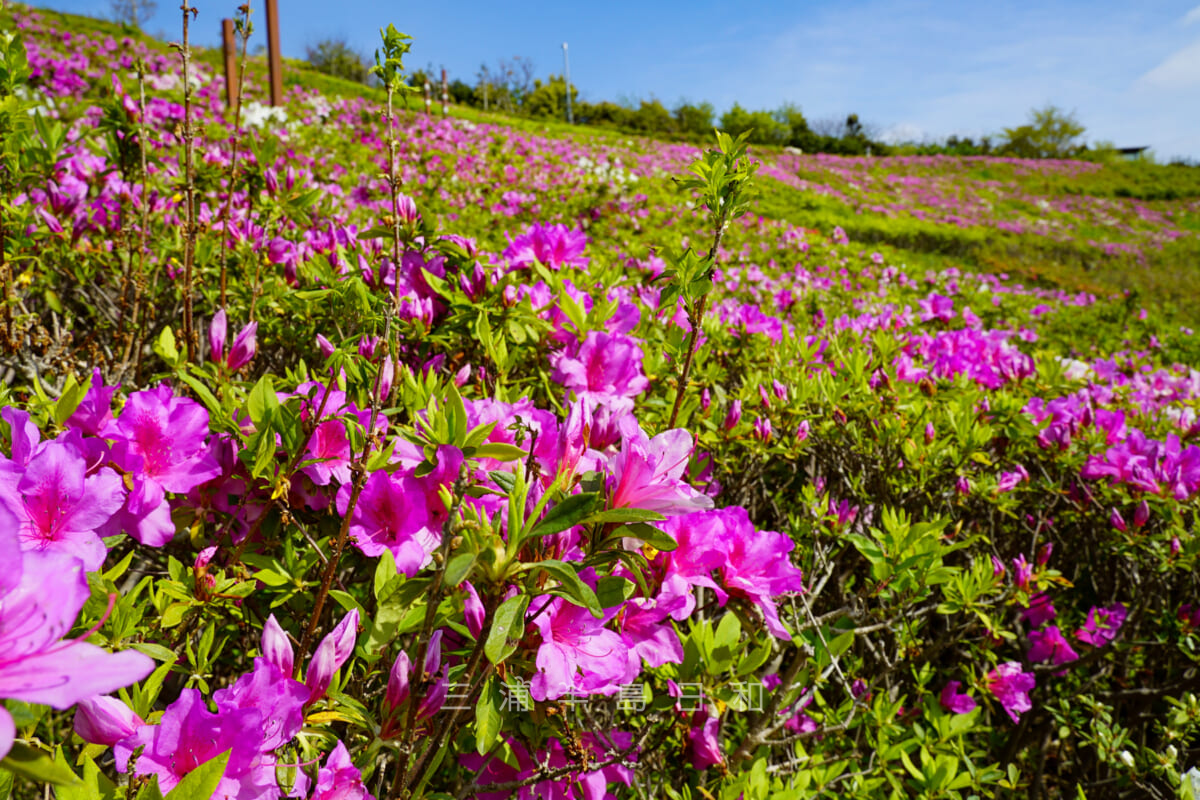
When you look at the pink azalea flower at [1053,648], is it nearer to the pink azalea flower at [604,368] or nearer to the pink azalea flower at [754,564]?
the pink azalea flower at [754,564]

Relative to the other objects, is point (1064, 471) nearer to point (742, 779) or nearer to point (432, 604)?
point (742, 779)

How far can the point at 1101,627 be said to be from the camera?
235cm

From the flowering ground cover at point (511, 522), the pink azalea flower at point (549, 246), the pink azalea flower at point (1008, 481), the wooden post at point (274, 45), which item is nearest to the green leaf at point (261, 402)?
the flowering ground cover at point (511, 522)

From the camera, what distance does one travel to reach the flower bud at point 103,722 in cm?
80

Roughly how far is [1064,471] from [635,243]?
5666 mm

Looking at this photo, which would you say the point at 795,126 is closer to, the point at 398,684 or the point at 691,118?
the point at 691,118

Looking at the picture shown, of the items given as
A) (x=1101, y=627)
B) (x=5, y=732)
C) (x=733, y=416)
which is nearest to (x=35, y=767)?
(x=5, y=732)

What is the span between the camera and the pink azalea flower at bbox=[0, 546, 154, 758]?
45 cm

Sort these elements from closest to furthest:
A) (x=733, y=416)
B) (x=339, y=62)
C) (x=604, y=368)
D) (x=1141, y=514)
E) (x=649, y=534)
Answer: (x=649, y=534) → (x=604, y=368) → (x=733, y=416) → (x=1141, y=514) → (x=339, y=62)

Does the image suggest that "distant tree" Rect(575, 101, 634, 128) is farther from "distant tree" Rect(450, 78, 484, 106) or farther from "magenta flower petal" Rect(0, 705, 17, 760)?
"magenta flower petal" Rect(0, 705, 17, 760)

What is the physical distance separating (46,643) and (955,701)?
2416 millimetres

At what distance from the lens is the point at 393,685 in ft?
3.01

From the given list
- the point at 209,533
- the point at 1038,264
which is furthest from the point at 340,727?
the point at 1038,264

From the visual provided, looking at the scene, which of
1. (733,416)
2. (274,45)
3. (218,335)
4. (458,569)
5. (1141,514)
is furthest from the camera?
(274,45)
